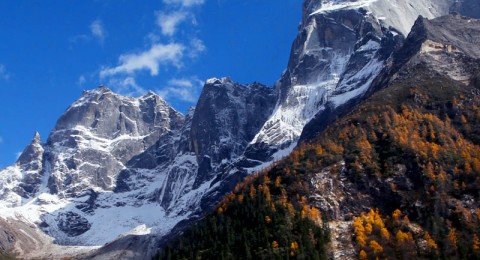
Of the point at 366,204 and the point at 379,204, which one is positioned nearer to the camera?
the point at 379,204

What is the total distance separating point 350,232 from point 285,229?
14282mm

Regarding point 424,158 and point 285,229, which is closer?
point 285,229

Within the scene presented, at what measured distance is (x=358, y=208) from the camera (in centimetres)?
17250

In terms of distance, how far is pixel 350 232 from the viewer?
161375mm

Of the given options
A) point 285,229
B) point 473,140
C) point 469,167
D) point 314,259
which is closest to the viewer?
point 314,259

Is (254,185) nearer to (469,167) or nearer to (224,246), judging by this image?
(224,246)

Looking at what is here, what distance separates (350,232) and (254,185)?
41.8 meters

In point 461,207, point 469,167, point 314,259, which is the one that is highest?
point 469,167

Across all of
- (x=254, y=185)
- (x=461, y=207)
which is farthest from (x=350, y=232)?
(x=254, y=185)

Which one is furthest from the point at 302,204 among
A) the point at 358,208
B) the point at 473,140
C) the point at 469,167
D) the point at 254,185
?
the point at 473,140

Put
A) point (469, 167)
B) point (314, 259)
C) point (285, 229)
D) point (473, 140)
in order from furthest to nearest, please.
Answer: point (473, 140)
point (469, 167)
point (285, 229)
point (314, 259)

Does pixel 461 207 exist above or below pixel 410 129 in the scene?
below

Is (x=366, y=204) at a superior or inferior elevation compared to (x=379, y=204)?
superior

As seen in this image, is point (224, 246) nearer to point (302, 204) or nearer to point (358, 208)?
point (302, 204)
